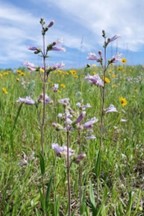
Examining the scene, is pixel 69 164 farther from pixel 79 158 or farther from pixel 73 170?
pixel 79 158

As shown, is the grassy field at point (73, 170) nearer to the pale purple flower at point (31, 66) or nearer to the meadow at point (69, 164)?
the meadow at point (69, 164)

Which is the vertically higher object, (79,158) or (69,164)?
(79,158)

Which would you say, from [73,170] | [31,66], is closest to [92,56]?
[31,66]

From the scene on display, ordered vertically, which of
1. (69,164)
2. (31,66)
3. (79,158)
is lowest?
(69,164)

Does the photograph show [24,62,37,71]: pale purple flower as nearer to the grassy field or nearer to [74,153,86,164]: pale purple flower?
the grassy field

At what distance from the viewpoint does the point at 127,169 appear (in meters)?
3.03

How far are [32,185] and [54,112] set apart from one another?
1.98 metres

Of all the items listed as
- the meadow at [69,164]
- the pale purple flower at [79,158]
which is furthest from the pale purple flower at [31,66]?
the pale purple flower at [79,158]

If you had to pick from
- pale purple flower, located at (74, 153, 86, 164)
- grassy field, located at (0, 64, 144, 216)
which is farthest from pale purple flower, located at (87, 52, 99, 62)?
pale purple flower, located at (74, 153, 86, 164)

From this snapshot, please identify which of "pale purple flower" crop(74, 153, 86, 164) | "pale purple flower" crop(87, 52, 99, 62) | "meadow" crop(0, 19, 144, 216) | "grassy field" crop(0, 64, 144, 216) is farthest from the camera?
"pale purple flower" crop(87, 52, 99, 62)

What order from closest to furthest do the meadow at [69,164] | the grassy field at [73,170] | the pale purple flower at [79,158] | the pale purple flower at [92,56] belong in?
the pale purple flower at [79,158], the meadow at [69,164], the grassy field at [73,170], the pale purple flower at [92,56]

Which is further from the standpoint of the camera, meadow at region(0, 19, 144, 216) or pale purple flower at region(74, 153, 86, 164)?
meadow at region(0, 19, 144, 216)

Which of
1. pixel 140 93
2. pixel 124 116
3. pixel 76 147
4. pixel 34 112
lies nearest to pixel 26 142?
pixel 76 147

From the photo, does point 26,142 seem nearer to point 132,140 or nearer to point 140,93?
point 132,140
